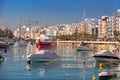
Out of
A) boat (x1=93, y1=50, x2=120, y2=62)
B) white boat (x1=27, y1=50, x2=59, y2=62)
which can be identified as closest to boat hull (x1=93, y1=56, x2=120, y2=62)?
boat (x1=93, y1=50, x2=120, y2=62)

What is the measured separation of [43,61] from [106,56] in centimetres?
510

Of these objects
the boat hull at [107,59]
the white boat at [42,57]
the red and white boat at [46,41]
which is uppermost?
the red and white boat at [46,41]

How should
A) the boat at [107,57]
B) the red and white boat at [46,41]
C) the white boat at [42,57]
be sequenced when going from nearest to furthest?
the white boat at [42,57]
the boat at [107,57]
the red and white boat at [46,41]

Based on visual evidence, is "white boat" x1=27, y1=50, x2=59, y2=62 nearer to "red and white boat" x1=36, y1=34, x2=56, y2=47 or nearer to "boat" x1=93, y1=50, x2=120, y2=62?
"boat" x1=93, y1=50, x2=120, y2=62

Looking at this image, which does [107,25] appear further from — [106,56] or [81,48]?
[106,56]

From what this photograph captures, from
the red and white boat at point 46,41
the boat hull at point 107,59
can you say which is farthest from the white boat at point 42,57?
the red and white boat at point 46,41

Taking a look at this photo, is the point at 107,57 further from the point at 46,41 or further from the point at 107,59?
the point at 46,41

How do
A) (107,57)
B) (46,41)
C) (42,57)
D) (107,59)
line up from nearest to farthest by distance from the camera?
(42,57) < (107,59) < (107,57) < (46,41)

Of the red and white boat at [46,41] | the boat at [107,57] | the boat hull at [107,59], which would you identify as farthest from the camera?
the red and white boat at [46,41]

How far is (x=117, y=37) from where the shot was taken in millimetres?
105438

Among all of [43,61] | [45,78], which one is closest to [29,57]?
[43,61]

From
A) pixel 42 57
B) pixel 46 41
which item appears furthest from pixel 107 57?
pixel 46 41

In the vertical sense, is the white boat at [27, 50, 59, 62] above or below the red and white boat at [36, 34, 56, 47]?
below

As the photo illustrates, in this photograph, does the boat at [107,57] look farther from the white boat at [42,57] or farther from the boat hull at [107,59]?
the white boat at [42,57]
